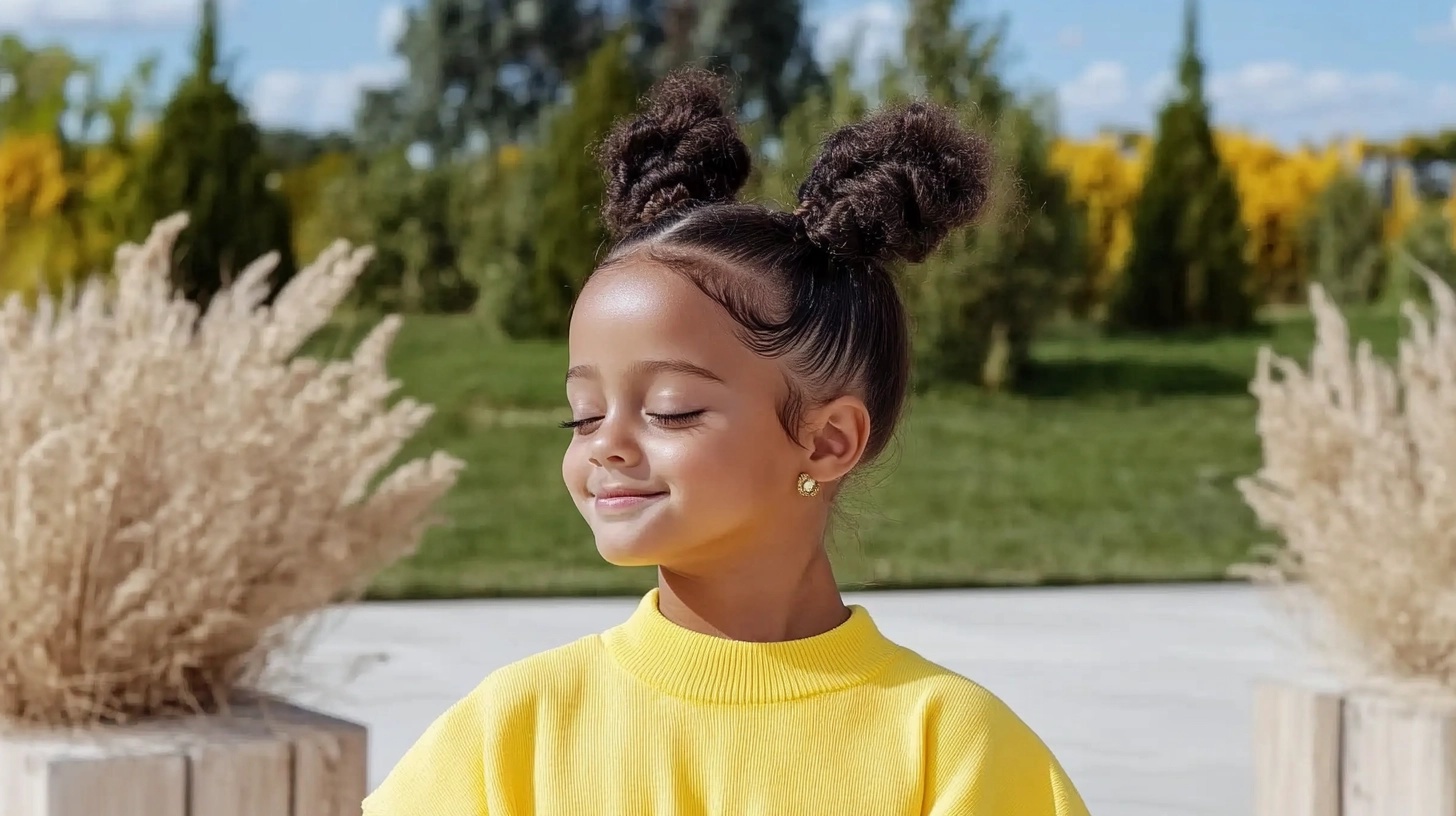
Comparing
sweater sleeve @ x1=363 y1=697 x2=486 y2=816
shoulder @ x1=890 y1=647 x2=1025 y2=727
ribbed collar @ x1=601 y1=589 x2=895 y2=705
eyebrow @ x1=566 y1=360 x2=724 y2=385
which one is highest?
eyebrow @ x1=566 y1=360 x2=724 y2=385

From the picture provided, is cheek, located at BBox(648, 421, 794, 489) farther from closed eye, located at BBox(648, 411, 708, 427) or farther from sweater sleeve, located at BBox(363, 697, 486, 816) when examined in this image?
sweater sleeve, located at BBox(363, 697, 486, 816)

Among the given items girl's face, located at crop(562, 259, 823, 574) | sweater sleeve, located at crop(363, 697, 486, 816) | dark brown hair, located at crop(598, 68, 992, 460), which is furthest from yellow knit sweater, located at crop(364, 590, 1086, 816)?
dark brown hair, located at crop(598, 68, 992, 460)

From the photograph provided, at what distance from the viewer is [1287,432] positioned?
3018 mm

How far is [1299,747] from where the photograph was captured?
273 cm

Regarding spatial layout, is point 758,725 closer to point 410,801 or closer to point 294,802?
point 410,801

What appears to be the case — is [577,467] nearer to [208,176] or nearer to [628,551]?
[628,551]

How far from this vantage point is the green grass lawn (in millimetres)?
7387

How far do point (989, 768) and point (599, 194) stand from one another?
24.1 feet

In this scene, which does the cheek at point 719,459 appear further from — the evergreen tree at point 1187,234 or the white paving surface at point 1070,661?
the evergreen tree at point 1187,234

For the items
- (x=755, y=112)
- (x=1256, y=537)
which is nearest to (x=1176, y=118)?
(x=1256, y=537)

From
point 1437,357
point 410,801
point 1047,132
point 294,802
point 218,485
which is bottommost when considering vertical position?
point 294,802

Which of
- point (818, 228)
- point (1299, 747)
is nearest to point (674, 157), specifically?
point (818, 228)

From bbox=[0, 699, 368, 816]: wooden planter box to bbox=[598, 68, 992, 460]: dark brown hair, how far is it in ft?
2.97

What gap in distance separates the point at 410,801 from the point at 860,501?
54 centimetres
